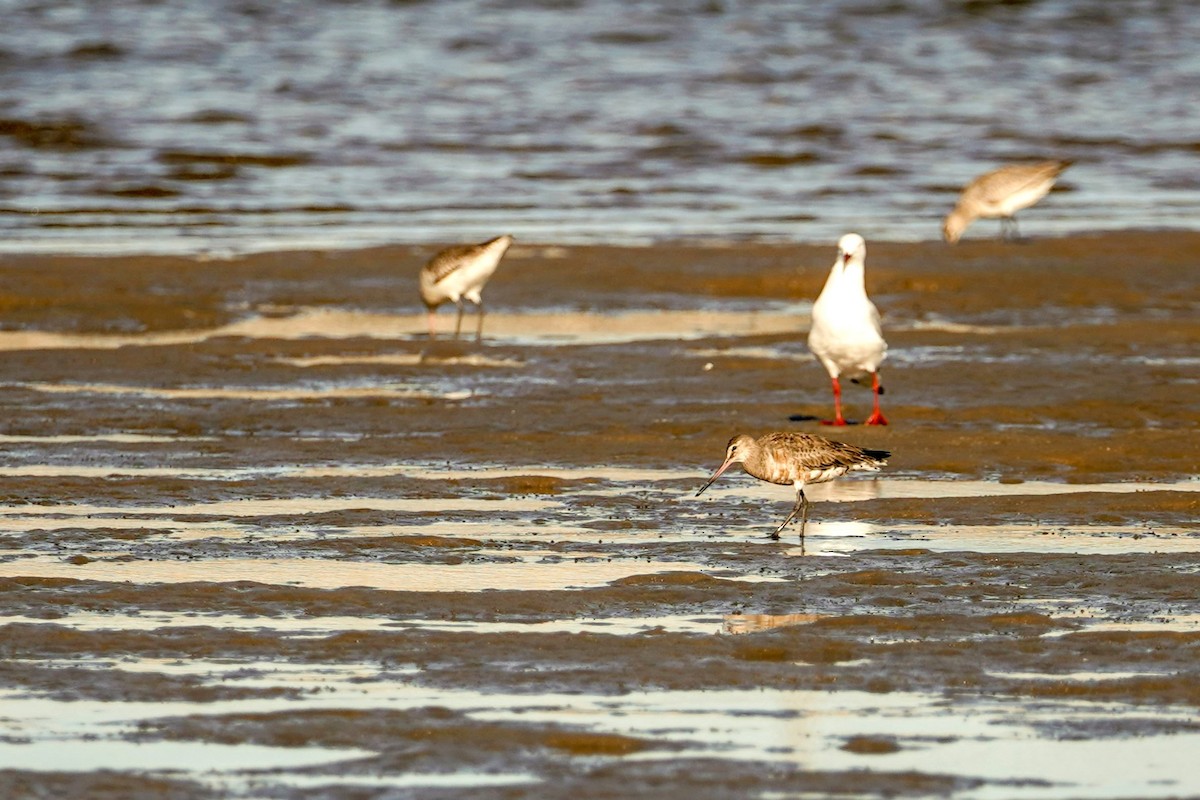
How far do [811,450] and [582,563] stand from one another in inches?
51.3

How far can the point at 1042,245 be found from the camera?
2122cm

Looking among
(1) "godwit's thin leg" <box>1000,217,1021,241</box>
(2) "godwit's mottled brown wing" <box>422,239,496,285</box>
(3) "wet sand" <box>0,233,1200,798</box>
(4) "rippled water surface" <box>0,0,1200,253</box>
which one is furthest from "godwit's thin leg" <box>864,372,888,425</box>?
(1) "godwit's thin leg" <box>1000,217,1021,241</box>

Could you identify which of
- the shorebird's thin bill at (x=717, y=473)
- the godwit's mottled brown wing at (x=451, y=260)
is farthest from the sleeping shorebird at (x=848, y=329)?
the godwit's mottled brown wing at (x=451, y=260)

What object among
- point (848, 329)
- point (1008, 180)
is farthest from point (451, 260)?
point (1008, 180)

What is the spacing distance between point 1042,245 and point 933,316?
4.67m

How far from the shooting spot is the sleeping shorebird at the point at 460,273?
16328 millimetres

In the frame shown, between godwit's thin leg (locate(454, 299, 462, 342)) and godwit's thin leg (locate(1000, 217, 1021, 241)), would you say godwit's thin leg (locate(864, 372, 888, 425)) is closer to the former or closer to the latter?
godwit's thin leg (locate(454, 299, 462, 342))

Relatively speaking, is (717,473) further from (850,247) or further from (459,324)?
(459,324)

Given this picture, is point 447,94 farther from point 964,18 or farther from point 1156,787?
point 1156,787

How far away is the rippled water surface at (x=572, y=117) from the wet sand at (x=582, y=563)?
7617 millimetres

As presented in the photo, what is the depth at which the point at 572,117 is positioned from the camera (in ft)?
119

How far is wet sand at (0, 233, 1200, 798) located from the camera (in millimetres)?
6129

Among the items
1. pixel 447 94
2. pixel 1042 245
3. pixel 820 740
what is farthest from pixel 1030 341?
pixel 447 94

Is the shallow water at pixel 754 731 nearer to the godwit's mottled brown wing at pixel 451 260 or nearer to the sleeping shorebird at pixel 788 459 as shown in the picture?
the sleeping shorebird at pixel 788 459
